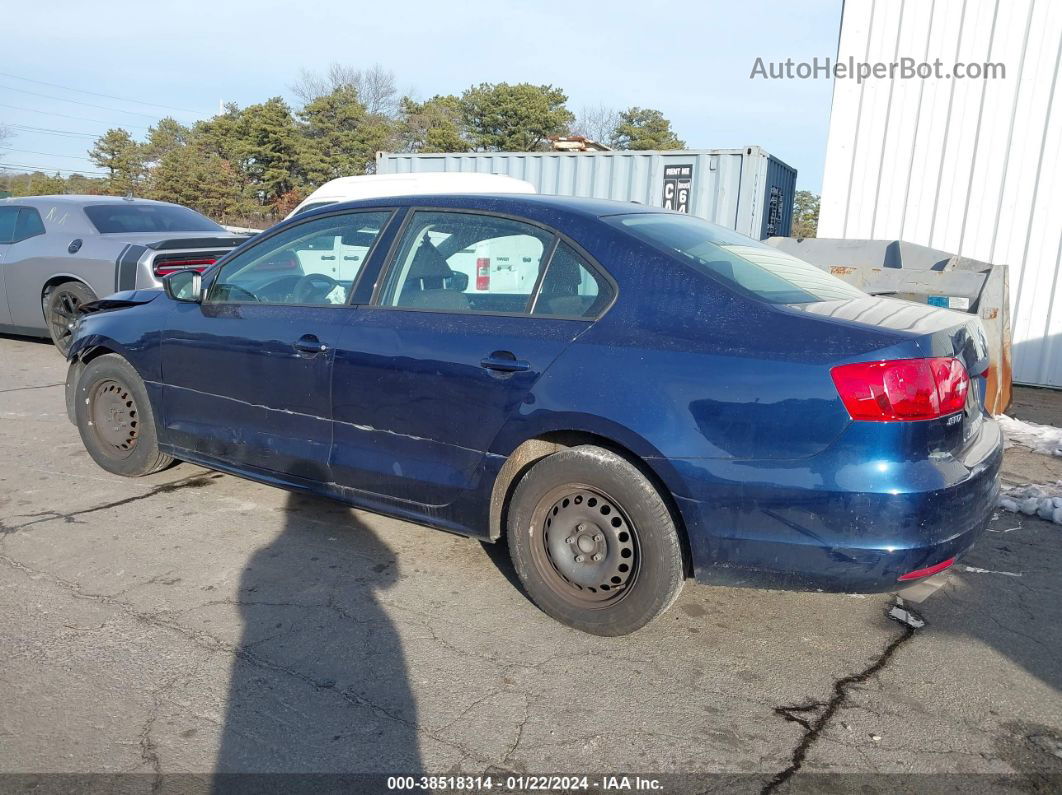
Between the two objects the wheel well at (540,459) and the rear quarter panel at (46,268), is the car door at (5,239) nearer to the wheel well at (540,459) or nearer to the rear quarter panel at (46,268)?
the rear quarter panel at (46,268)

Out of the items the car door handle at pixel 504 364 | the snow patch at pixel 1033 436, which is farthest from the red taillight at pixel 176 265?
the snow patch at pixel 1033 436

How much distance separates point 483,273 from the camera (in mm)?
3605

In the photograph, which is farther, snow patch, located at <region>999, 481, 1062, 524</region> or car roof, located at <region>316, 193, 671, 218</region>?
snow patch, located at <region>999, 481, 1062, 524</region>

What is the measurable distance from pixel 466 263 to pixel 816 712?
7.19 feet

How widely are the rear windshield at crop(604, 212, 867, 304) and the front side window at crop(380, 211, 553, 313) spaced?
39 centimetres

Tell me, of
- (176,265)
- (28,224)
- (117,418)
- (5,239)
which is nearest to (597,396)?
(117,418)

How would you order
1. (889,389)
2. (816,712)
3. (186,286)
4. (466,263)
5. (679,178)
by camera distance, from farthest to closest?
(679,178), (186,286), (466,263), (816,712), (889,389)

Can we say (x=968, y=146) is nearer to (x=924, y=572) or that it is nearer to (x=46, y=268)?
(x=924, y=572)

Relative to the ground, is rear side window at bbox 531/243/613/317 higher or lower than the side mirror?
higher

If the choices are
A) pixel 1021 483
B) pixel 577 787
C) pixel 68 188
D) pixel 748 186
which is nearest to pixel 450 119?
pixel 68 188

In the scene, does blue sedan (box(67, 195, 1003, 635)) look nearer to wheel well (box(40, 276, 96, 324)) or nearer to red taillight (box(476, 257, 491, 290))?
red taillight (box(476, 257, 491, 290))

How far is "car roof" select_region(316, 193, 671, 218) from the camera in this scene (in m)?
3.47

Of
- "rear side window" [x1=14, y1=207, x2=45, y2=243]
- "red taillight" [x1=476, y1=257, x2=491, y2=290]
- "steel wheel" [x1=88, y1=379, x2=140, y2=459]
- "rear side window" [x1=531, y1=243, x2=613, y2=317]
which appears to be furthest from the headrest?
"rear side window" [x1=14, y1=207, x2=45, y2=243]

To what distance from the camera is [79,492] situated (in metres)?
4.72
